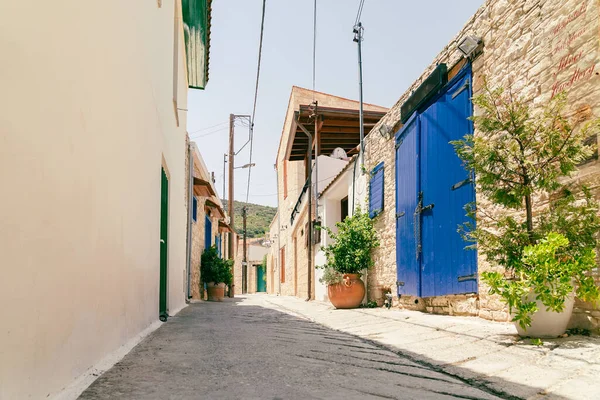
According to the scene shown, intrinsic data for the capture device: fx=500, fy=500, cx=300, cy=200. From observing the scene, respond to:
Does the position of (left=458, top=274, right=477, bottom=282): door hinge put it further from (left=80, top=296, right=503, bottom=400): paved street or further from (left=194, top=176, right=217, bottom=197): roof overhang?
(left=194, top=176, right=217, bottom=197): roof overhang

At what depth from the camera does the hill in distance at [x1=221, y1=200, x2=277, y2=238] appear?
155 feet

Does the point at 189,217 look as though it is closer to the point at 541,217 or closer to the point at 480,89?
the point at 480,89

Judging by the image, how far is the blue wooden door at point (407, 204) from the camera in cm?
652

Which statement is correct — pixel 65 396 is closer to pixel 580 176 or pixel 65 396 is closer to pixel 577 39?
pixel 580 176

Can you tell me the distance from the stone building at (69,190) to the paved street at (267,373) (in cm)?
19

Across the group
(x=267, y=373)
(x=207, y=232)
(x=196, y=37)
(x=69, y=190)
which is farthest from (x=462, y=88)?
(x=207, y=232)

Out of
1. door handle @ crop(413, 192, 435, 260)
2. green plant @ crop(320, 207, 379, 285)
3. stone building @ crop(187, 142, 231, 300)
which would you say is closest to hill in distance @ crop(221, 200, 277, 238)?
stone building @ crop(187, 142, 231, 300)

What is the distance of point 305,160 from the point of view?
16844 mm

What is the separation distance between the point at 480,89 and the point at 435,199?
1.43m

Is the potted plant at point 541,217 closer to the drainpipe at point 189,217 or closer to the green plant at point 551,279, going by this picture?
the green plant at point 551,279

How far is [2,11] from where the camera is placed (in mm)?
1311

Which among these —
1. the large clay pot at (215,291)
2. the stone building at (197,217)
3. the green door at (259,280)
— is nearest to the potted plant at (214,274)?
the large clay pot at (215,291)

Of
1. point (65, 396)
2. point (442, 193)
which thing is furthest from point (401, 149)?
point (65, 396)

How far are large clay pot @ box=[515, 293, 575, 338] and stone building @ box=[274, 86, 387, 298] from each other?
8.70 meters
